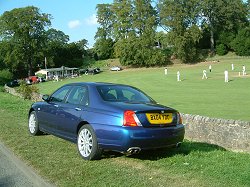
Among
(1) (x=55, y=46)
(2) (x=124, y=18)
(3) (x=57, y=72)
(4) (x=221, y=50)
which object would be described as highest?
(2) (x=124, y=18)

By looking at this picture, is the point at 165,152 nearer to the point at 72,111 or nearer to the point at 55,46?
the point at 72,111

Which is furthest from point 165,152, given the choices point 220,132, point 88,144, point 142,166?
point 220,132

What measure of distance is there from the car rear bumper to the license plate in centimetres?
14

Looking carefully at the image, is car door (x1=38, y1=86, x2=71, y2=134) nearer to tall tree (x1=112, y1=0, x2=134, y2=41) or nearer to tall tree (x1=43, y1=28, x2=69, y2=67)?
tall tree (x1=112, y1=0, x2=134, y2=41)

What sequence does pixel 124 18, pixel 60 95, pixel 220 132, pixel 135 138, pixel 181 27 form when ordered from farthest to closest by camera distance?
1. pixel 124 18
2. pixel 181 27
3. pixel 220 132
4. pixel 60 95
5. pixel 135 138

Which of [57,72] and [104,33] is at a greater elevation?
[104,33]

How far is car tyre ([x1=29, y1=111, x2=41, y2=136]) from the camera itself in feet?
34.1

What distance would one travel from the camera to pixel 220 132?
956 cm

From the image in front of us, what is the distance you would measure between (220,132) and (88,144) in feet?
11.1

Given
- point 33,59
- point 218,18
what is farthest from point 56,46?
point 218,18

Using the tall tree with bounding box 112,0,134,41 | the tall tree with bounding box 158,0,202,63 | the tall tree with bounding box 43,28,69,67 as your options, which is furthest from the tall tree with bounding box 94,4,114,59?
the tall tree with bounding box 158,0,202,63

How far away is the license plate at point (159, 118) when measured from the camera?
7316 millimetres

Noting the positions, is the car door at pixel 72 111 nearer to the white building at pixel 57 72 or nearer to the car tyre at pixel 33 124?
the car tyre at pixel 33 124

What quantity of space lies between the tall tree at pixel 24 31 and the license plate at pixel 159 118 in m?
93.4
